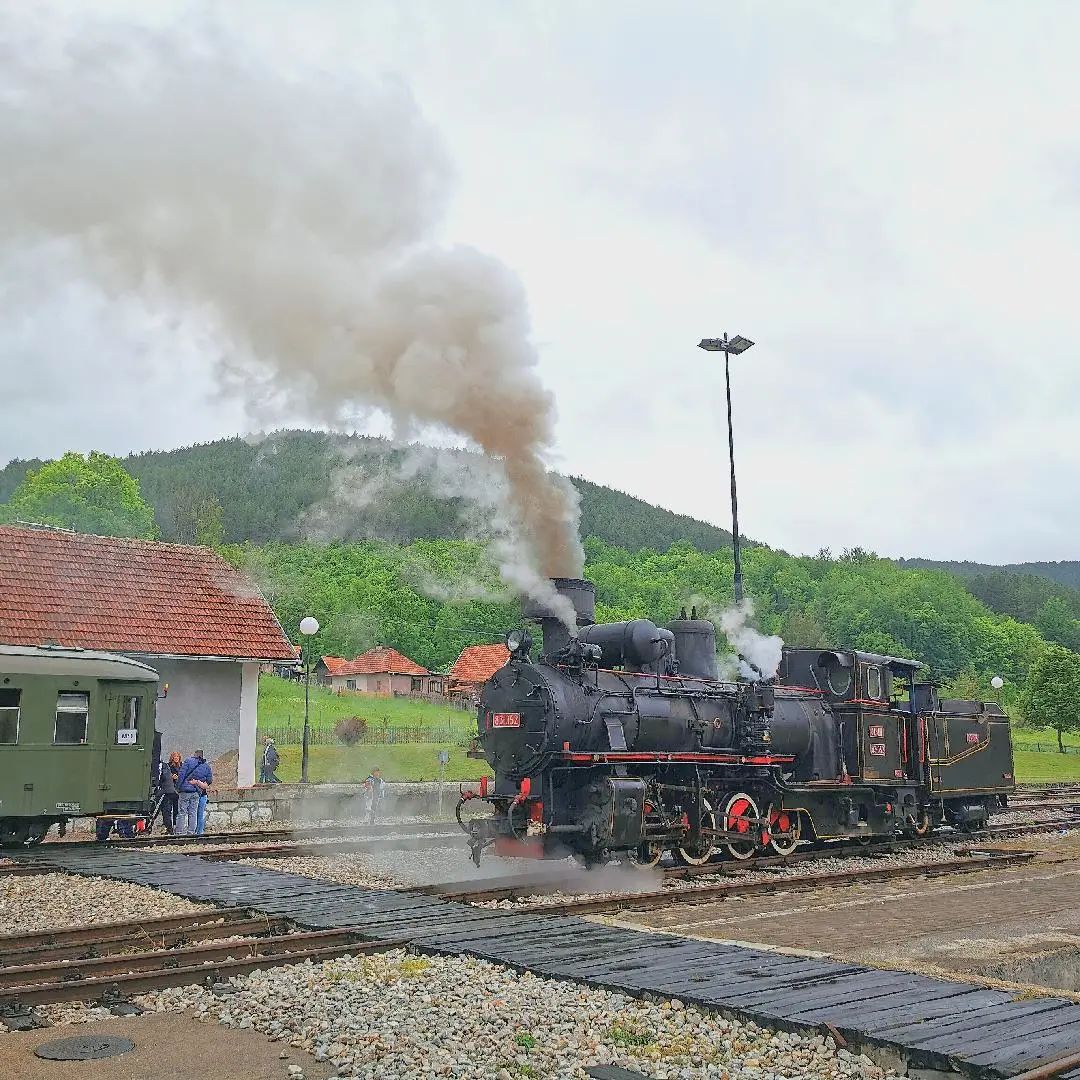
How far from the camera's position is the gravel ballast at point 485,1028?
20.1 feet

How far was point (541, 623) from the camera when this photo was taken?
15.0 metres

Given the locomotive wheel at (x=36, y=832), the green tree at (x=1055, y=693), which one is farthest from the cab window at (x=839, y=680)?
the green tree at (x=1055, y=693)

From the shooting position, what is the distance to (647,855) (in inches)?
589

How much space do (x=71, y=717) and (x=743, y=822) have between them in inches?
394

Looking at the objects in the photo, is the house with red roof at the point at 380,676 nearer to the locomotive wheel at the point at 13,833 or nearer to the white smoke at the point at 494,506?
the white smoke at the point at 494,506

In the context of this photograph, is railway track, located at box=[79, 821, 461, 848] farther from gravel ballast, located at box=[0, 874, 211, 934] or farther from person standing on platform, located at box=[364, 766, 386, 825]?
gravel ballast, located at box=[0, 874, 211, 934]

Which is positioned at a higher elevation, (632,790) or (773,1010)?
(632,790)

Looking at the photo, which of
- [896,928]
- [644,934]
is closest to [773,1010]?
[644,934]

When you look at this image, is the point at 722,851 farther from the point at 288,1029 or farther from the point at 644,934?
the point at 288,1029

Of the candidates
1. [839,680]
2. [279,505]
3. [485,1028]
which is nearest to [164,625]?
[839,680]

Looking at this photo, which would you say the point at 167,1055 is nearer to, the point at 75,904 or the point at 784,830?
the point at 75,904

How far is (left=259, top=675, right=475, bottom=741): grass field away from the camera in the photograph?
4728 centimetres

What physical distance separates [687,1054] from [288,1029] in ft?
8.28

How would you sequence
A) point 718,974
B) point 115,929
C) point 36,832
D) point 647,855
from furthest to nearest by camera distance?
point 36,832 → point 647,855 → point 115,929 → point 718,974
